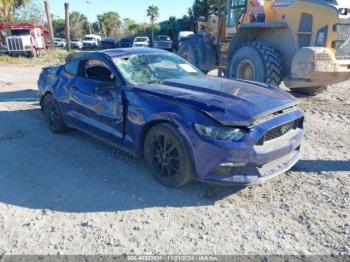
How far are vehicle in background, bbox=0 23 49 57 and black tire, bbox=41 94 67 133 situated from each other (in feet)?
66.3

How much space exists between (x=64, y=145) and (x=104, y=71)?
144 centimetres

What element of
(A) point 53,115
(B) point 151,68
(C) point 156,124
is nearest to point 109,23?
(A) point 53,115

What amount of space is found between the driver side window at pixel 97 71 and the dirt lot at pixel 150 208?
108 centimetres

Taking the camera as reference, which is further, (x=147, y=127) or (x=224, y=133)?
(x=147, y=127)

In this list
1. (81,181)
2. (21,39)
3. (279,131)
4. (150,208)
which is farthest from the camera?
(21,39)

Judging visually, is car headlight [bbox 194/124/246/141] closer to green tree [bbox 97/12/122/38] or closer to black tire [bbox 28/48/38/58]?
black tire [bbox 28/48/38/58]

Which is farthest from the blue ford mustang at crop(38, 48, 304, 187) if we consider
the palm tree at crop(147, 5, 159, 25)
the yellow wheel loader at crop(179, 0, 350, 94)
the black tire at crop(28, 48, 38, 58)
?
the palm tree at crop(147, 5, 159, 25)

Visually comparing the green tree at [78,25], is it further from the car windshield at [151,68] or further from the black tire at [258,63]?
the car windshield at [151,68]

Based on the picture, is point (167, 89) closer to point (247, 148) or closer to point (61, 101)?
point (247, 148)

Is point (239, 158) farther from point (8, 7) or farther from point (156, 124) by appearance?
point (8, 7)

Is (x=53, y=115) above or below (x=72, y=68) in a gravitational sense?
below

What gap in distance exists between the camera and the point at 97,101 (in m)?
4.85

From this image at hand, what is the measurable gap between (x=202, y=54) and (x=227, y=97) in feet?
21.7

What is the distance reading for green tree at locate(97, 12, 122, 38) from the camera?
242 ft
